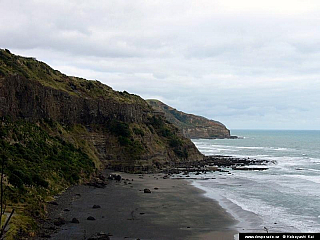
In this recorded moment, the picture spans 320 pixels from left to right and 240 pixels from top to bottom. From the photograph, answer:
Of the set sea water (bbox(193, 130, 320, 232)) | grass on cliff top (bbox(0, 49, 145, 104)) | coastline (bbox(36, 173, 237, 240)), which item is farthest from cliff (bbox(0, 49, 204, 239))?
sea water (bbox(193, 130, 320, 232))

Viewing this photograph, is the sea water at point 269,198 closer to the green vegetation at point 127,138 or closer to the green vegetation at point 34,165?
the green vegetation at point 127,138

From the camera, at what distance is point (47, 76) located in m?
83.4

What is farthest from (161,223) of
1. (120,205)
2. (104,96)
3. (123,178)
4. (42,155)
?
(104,96)

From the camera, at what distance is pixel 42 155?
53.3 meters

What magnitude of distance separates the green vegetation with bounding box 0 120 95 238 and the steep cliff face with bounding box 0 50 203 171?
14.6 ft

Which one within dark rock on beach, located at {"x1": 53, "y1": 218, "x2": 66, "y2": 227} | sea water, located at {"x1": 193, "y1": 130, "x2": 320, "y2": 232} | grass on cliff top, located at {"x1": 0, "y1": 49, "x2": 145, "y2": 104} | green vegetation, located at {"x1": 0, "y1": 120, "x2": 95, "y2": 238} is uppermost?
grass on cliff top, located at {"x1": 0, "y1": 49, "x2": 145, "y2": 104}

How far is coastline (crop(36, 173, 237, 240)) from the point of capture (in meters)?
30.3

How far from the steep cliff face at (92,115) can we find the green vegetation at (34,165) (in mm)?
4448

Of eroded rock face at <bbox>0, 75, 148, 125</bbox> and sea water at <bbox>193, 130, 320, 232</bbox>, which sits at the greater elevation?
eroded rock face at <bbox>0, 75, 148, 125</bbox>

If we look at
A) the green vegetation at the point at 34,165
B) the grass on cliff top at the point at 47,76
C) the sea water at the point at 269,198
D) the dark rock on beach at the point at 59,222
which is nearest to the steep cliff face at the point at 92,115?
the grass on cliff top at the point at 47,76

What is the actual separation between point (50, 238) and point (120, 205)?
15323mm

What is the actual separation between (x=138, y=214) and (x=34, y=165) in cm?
1730

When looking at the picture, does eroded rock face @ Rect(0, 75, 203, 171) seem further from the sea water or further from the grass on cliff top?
the sea water

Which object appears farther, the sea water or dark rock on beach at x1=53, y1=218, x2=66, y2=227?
the sea water
